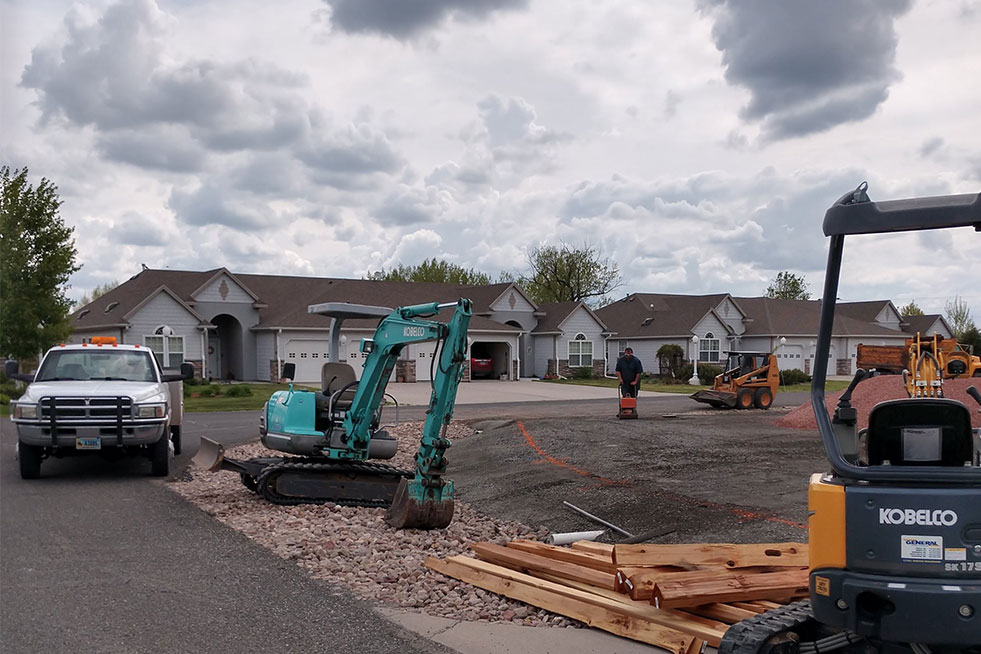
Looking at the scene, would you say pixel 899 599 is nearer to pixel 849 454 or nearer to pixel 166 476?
pixel 849 454

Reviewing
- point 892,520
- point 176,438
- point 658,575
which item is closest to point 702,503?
point 658,575

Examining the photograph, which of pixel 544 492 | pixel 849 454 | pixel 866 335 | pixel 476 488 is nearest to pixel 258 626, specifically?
pixel 849 454

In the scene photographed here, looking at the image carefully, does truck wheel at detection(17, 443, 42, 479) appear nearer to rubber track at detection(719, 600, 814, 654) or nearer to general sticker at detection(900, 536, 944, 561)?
rubber track at detection(719, 600, 814, 654)

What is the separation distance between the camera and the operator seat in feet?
15.8

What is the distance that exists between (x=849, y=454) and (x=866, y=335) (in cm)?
5898

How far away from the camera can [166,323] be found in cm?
4269

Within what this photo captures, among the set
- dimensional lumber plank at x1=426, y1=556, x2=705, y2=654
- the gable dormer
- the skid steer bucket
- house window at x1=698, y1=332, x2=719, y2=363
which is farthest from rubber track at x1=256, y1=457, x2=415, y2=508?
house window at x1=698, y1=332, x2=719, y2=363

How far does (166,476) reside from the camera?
14.4 meters

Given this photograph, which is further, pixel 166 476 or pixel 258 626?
pixel 166 476

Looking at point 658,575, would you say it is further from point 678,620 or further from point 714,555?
point 714,555

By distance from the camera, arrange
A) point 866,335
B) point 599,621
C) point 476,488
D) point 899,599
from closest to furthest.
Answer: point 899,599
point 599,621
point 476,488
point 866,335

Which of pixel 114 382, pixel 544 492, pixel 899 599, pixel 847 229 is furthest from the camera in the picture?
pixel 114 382

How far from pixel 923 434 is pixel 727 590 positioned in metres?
1.90

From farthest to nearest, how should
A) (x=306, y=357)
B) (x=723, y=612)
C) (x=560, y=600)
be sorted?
(x=306, y=357), (x=560, y=600), (x=723, y=612)
